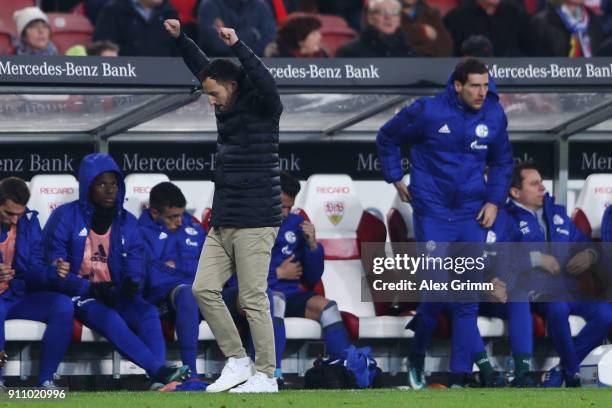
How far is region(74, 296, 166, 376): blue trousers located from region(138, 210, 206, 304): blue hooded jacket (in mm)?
257

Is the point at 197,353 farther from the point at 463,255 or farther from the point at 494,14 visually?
the point at 494,14

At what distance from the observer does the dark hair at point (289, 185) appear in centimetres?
1221

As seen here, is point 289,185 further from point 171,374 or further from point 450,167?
point 171,374

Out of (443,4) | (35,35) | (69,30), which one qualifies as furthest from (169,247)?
(443,4)

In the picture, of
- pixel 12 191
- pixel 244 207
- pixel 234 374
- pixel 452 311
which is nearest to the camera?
pixel 244 207

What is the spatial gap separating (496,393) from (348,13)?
7.68 m

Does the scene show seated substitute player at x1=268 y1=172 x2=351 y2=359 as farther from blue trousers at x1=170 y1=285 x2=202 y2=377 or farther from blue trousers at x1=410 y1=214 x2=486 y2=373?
blue trousers at x1=170 y1=285 x2=202 y2=377

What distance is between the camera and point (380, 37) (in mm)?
15000

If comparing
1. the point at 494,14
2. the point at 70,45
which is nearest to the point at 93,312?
the point at 70,45

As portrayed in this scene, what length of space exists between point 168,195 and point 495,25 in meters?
5.05

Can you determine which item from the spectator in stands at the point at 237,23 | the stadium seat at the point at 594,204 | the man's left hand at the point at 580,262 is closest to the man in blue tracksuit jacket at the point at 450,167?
the man's left hand at the point at 580,262

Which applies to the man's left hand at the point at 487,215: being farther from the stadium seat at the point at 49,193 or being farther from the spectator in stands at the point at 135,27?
the spectator in stands at the point at 135,27

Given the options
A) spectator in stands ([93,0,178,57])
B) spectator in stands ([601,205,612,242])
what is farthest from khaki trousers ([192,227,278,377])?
spectator in stands ([93,0,178,57])

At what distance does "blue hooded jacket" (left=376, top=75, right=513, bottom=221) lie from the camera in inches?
477
